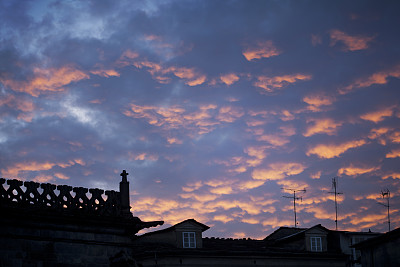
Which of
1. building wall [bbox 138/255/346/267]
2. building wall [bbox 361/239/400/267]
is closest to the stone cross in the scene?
building wall [bbox 361/239/400/267]

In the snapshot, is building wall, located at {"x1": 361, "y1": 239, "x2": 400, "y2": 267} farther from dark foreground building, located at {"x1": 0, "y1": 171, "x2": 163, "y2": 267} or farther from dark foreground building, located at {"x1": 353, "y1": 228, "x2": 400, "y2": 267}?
dark foreground building, located at {"x1": 0, "y1": 171, "x2": 163, "y2": 267}

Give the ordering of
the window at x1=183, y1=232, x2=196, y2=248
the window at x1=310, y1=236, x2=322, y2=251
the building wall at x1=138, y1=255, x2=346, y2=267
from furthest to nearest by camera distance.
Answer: the window at x1=310, y1=236, x2=322, y2=251 < the window at x1=183, y1=232, x2=196, y2=248 < the building wall at x1=138, y1=255, x2=346, y2=267

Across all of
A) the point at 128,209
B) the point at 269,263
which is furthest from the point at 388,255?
the point at 128,209

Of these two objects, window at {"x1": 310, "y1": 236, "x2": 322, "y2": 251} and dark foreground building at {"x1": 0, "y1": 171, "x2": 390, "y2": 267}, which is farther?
window at {"x1": 310, "y1": 236, "x2": 322, "y2": 251}

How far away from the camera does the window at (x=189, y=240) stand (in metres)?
42.0

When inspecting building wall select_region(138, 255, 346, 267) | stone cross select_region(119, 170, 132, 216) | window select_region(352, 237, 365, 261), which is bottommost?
building wall select_region(138, 255, 346, 267)

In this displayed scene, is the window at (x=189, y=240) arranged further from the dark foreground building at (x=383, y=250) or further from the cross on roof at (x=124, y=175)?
the cross on roof at (x=124, y=175)

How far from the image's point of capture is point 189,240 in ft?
138

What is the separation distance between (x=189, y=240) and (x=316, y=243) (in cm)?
1072

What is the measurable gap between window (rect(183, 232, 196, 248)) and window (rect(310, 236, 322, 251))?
9924 mm

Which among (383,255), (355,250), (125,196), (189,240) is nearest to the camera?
(125,196)

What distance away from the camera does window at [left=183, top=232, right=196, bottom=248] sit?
138ft

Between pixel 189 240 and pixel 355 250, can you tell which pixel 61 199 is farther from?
pixel 355 250

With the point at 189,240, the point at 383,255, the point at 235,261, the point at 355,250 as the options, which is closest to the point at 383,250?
the point at 383,255
